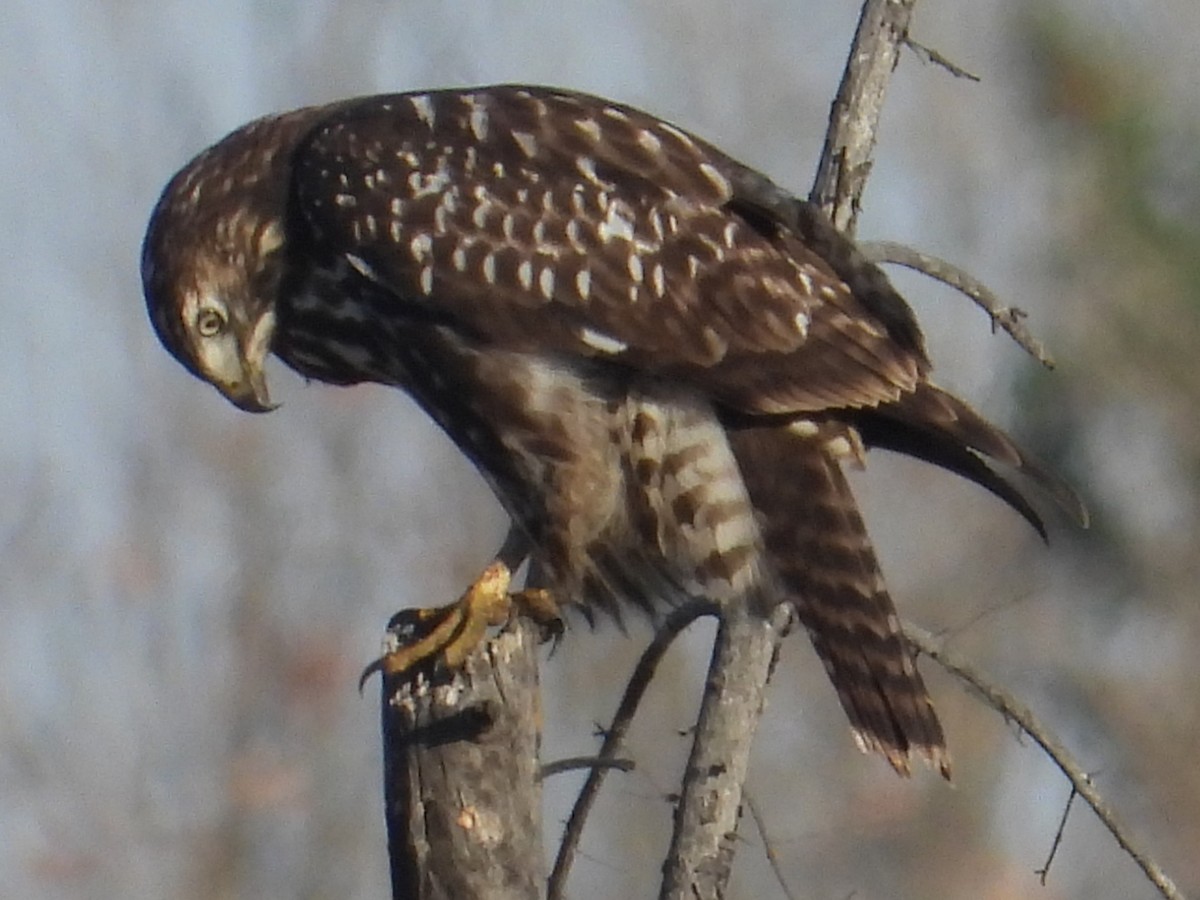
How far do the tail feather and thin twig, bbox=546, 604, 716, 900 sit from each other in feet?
1.24

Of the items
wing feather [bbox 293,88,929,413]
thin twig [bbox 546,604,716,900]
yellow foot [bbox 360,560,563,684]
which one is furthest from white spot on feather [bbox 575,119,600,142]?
thin twig [bbox 546,604,716,900]

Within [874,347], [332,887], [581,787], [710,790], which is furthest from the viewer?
[332,887]

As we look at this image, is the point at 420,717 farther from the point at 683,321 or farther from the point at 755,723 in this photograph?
the point at 683,321

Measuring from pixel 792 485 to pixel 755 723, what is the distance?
0.83 m

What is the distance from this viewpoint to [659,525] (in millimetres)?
4703

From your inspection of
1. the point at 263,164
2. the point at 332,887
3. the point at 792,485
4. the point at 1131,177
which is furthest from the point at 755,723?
the point at 1131,177

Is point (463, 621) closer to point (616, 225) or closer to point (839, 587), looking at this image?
point (839, 587)

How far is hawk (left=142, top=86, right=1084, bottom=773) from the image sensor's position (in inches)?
181

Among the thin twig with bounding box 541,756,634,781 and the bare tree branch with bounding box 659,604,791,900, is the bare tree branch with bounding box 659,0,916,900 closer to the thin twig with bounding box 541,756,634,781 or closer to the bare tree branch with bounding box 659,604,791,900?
the bare tree branch with bounding box 659,604,791,900

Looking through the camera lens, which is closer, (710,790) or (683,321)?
(710,790)

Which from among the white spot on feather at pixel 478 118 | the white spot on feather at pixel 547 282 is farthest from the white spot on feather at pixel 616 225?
the white spot on feather at pixel 478 118

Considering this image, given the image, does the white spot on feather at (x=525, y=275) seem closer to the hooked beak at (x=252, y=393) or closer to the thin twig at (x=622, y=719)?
the hooked beak at (x=252, y=393)

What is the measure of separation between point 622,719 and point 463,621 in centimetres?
30

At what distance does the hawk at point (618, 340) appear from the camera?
4.59 metres
